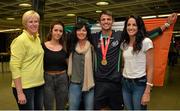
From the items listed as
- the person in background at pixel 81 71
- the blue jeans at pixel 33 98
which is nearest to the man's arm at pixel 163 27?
the person in background at pixel 81 71

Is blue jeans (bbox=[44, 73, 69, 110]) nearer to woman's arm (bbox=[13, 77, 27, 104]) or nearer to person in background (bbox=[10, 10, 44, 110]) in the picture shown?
person in background (bbox=[10, 10, 44, 110])

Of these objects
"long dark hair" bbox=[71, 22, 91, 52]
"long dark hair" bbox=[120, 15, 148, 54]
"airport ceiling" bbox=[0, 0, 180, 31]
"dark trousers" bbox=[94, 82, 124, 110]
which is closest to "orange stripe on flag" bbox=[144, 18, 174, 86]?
"long dark hair" bbox=[120, 15, 148, 54]

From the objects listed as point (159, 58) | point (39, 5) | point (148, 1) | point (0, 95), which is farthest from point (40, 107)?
point (148, 1)

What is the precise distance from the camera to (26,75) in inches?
93.6

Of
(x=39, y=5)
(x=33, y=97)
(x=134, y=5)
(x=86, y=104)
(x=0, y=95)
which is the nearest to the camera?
(x=33, y=97)

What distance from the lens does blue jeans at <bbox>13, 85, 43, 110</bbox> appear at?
94.5 inches

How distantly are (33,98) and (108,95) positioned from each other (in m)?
0.77

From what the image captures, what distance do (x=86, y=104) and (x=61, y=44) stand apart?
2.30ft

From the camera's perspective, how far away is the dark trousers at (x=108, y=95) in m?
2.65

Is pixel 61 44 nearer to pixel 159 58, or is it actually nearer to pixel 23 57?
pixel 23 57

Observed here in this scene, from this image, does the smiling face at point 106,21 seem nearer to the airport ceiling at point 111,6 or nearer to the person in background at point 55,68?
the person in background at point 55,68

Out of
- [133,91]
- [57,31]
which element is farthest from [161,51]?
[57,31]

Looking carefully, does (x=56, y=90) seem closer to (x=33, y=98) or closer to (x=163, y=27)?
(x=33, y=98)

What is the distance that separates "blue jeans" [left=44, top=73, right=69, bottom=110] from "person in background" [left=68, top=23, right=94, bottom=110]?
0.07 metres
